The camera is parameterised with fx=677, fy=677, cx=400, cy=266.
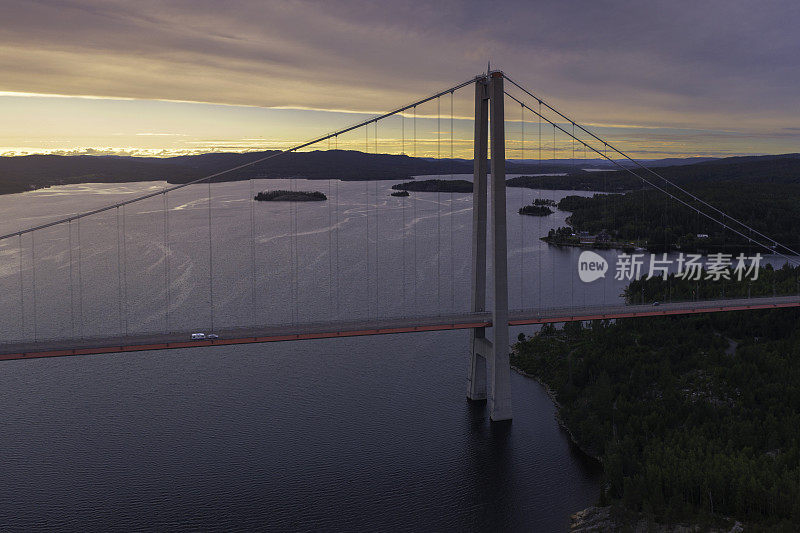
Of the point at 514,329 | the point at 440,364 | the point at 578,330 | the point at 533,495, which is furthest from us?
the point at 514,329

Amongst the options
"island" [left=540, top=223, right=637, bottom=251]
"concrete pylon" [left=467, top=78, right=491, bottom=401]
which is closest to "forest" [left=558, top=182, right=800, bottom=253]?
"island" [left=540, top=223, right=637, bottom=251]

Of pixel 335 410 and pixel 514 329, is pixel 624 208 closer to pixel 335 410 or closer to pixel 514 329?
pixel 514 329

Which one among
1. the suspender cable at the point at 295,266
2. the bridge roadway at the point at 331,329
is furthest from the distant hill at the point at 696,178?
the bridge roadway at the point at 331,329

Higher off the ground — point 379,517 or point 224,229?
point 224,229

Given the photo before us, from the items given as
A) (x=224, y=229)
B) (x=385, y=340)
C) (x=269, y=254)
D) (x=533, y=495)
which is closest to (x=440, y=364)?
(x=385, y=340)

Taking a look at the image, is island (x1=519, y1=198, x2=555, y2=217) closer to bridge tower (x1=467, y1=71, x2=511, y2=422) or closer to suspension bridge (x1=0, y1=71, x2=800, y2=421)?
suspension bridge (x1=0, y1=71, x2=800, y2=421)

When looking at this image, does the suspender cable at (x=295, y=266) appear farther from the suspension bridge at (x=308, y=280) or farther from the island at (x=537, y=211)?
the island at (x=537, y=211)

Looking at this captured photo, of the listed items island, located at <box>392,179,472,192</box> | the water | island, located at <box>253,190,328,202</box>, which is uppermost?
A: island, located at <box>392,179,472,192</box>
